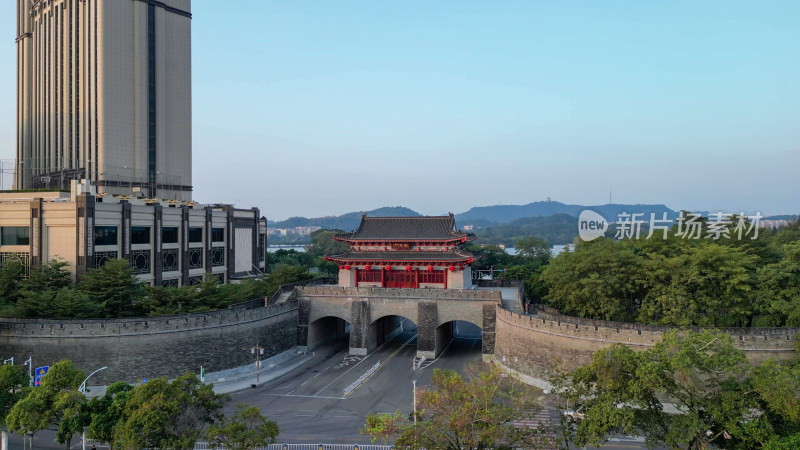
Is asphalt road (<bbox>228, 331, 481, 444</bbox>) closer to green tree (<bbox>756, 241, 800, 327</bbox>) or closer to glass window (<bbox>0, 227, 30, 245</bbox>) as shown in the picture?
green tree (<bbox>756, 241, 800, 327</bbox>)

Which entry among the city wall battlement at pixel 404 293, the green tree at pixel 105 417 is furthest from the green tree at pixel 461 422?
the city wall battlement at pixel 404 293

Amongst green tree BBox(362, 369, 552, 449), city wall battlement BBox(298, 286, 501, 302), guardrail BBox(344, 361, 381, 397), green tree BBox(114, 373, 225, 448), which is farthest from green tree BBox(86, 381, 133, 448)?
city wall battlement BBox(298, 286, 501, 302)

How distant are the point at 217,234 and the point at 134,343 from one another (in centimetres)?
2855

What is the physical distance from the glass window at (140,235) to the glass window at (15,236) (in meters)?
8.77

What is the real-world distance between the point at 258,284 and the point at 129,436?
33.0 metres

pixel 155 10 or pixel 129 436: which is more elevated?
pixel 155 10

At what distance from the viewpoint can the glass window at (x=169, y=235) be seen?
5631 centimetres

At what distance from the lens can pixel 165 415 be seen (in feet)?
72.6

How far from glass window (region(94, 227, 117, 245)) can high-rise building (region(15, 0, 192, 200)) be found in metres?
17.6

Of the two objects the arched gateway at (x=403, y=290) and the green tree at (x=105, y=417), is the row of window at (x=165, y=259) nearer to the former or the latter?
the arched gateway at (x=403, y=290)

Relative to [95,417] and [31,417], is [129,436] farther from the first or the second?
[31,417]

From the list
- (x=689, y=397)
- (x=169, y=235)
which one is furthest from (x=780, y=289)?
(x=169, y=235)

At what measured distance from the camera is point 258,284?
54812 mm

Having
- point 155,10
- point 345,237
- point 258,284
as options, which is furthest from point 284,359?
point 155,10
